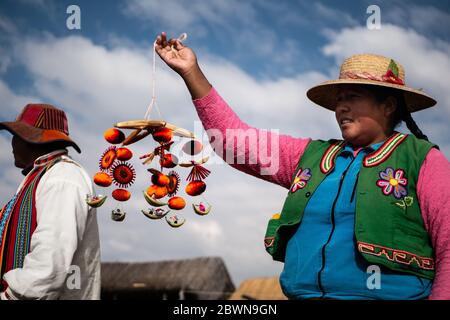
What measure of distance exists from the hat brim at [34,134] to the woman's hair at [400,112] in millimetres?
2134

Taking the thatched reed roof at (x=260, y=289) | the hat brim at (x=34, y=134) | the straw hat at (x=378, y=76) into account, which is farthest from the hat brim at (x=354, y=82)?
the thatched reed roof at (x=260, y=289)

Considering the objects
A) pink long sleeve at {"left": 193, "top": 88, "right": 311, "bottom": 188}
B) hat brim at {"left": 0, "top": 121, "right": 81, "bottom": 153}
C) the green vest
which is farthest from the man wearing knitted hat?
the green vest

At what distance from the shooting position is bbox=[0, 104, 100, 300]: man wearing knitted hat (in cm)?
315

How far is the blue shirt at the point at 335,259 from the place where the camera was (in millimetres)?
2432

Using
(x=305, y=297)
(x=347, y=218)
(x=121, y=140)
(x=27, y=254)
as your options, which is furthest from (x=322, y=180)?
(x=27, y=254)

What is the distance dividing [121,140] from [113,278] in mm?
17985

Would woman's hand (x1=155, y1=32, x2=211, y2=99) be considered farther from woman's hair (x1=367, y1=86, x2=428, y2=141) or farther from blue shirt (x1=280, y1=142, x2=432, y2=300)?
woman's hair (x1=367, y1=86, x2=428, y2=141)

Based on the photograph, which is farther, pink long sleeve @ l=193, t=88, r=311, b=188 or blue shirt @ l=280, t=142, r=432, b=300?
pink long sleeve @ l=193, t=88, r=311, b=188

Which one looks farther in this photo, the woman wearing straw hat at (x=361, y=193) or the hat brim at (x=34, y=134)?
the hat brim at (x=34, y=134)

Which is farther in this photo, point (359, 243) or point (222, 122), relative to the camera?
point (222, 122)

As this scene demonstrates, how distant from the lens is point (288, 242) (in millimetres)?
2762

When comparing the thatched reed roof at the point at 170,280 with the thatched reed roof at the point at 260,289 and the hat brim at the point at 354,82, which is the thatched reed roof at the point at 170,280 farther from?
the hat brim at the point at 354,82

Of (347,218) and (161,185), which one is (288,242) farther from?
(161,185)

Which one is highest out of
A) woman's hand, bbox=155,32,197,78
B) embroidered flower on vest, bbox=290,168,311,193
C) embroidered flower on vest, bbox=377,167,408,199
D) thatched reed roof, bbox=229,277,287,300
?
woman's hand, bbox=155,32,197,78
